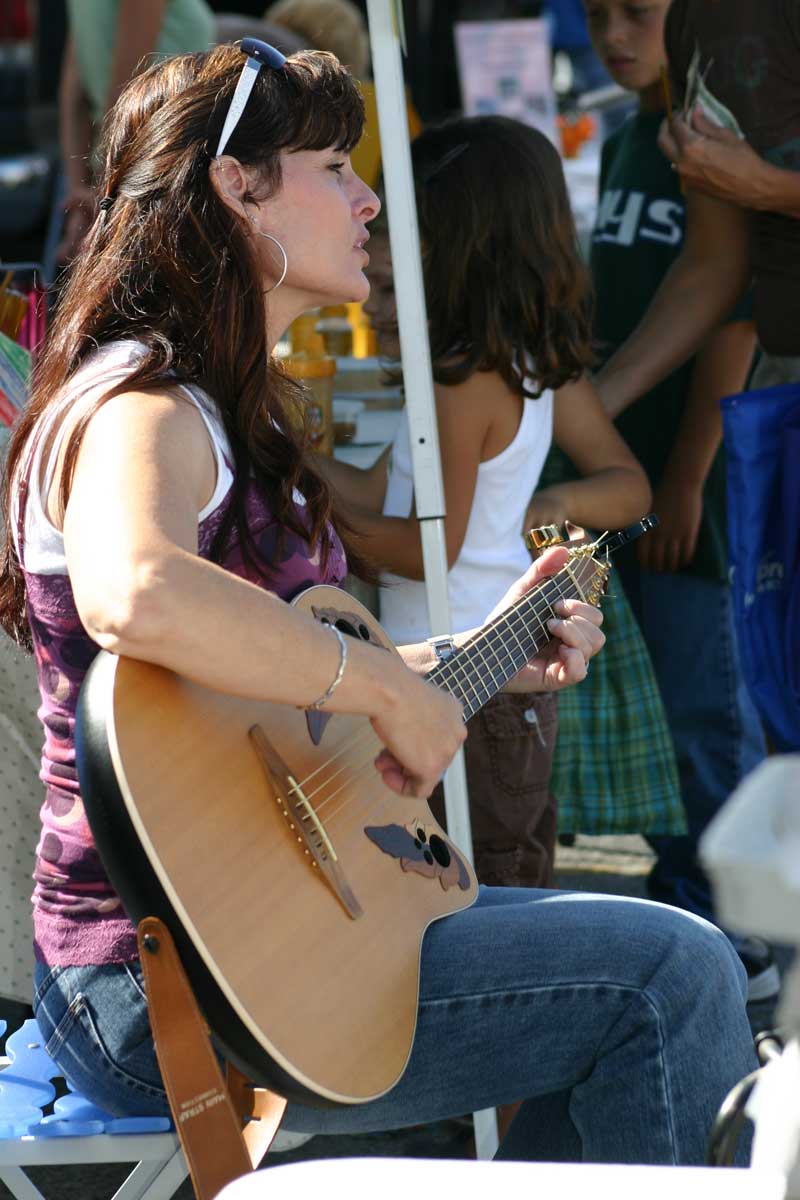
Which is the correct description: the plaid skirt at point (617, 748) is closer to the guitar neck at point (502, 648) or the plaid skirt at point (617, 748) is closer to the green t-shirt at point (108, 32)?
the guitar neck at point (502, 648)

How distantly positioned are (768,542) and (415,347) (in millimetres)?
763

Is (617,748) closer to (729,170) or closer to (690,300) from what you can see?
(690,300)

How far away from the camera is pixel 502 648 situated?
182 centimetres

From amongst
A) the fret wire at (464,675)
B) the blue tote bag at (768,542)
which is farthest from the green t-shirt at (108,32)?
the fret wire at (464,675)

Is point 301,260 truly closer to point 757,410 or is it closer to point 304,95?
point 304,95

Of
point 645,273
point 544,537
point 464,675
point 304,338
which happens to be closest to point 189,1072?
point 464,675

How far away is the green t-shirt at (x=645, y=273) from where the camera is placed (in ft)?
9.89

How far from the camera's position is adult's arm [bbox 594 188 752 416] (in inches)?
109

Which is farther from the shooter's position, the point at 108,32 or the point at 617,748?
the point at 108,32

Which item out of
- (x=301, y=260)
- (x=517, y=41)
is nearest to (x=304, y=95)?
(x=301, y=260)

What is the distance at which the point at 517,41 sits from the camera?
5316 mm

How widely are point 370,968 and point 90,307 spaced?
29.9 inches

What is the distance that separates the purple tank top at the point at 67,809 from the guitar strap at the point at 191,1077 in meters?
0.15

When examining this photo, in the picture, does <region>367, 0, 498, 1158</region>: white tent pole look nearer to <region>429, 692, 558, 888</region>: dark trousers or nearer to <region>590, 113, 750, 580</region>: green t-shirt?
<region>429, 692, 558, 888</region>: dark trousers
